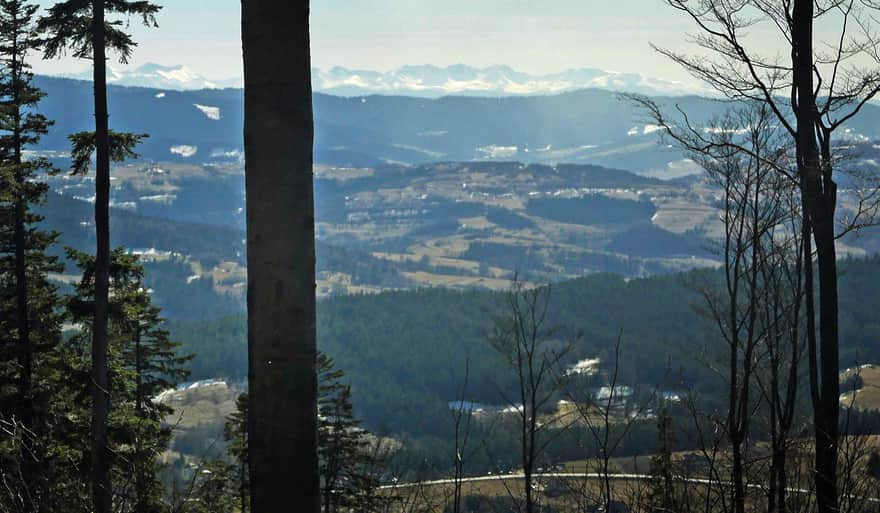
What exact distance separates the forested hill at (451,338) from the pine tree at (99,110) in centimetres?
11987

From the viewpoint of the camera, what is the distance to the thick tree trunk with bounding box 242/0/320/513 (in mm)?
4039

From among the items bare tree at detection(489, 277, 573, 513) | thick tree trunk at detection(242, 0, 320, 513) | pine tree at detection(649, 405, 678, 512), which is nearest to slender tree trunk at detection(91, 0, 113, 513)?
bare tree at detection(489, 277, 573, 513)

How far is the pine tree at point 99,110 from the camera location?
15.6m

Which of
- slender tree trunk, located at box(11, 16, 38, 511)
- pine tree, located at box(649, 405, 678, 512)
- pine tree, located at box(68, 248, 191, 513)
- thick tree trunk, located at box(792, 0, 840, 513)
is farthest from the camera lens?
slender tree trunk, located at box(11, 16, 38, 511)

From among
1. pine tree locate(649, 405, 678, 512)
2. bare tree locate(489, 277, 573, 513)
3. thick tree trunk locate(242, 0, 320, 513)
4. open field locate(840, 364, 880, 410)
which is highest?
thick tree trunk locate(242, 0, 320, 513)

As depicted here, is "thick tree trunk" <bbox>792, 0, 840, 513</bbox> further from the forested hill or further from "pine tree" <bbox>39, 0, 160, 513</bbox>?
the forested hill

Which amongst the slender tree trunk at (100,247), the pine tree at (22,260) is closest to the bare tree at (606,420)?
the slender tree trunk at (100,247)

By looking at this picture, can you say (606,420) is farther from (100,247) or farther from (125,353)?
(125,353)

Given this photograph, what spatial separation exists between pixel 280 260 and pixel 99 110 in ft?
44.0

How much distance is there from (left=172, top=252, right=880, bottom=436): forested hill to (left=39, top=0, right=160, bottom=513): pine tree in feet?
393

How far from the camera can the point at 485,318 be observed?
187 metres

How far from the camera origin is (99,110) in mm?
16016

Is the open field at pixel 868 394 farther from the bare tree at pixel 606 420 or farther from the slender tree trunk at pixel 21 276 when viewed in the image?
the bare tree at pixel 606 420

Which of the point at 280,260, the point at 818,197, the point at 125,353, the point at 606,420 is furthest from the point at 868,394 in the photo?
the point at 280,260
